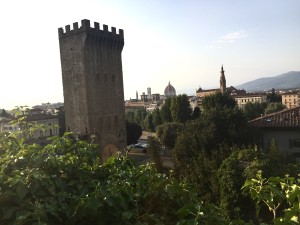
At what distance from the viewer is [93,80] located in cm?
2731

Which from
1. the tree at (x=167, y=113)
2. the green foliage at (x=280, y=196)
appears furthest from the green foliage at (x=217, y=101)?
the green foliage at (x=280, y=196)

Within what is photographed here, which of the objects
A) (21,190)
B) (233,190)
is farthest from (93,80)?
(21,190)

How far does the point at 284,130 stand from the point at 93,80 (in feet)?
52.2

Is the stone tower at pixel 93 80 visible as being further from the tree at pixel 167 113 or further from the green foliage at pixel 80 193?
the tree at pixel 167 113

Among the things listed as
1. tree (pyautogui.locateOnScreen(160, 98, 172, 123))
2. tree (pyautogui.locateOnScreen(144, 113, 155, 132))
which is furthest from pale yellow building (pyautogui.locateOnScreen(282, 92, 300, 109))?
tree (pyautogui.locateOnScreen(160, 98, 172, 123))

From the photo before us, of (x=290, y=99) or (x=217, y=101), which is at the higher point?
(x=217, y=101)

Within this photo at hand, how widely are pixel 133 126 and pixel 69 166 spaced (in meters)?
43.6

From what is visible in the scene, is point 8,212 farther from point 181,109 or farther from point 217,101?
point 181,109

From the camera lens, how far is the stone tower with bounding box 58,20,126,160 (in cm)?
2689

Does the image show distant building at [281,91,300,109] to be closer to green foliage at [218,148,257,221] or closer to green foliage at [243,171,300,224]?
green foliage at [218,148,257,221]

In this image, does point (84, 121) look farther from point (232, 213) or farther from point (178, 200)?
point (178, 200)

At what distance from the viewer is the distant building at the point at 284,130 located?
70.0 ft

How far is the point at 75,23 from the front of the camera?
1053 inches

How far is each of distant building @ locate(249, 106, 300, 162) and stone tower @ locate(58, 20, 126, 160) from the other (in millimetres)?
12809
